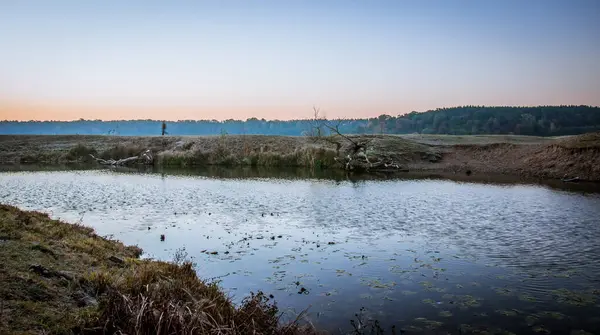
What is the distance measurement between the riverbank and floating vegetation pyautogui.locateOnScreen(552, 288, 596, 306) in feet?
103

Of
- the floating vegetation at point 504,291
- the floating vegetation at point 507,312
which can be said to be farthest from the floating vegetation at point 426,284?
the floating vegetation at point 507,312

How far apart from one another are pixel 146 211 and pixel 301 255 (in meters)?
12.2

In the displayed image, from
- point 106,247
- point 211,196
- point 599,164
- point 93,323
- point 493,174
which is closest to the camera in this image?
point 93,323

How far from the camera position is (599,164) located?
37344mm

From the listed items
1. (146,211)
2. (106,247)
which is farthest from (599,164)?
(106,247)

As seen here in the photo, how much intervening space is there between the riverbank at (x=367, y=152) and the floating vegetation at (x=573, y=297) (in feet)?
103

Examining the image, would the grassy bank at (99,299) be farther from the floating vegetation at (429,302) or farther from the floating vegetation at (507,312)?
the floating vegetation at (507,312)

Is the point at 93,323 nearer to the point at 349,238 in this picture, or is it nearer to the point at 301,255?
the point at 301,255

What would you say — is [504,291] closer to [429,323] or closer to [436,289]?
[436,289]

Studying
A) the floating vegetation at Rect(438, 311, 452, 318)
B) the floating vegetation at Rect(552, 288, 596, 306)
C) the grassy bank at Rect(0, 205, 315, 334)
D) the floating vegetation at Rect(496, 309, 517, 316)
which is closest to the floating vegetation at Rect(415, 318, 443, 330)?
the floating vegetation at Rect(438, 311, 452, 318)

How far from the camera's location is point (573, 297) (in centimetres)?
1060

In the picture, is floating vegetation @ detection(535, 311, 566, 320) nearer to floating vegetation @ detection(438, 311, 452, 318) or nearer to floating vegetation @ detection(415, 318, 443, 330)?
floating vegetation @ detection(438, 311, 452, 318)

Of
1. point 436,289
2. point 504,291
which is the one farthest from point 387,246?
point 504,291

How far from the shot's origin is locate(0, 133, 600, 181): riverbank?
41.2 m
